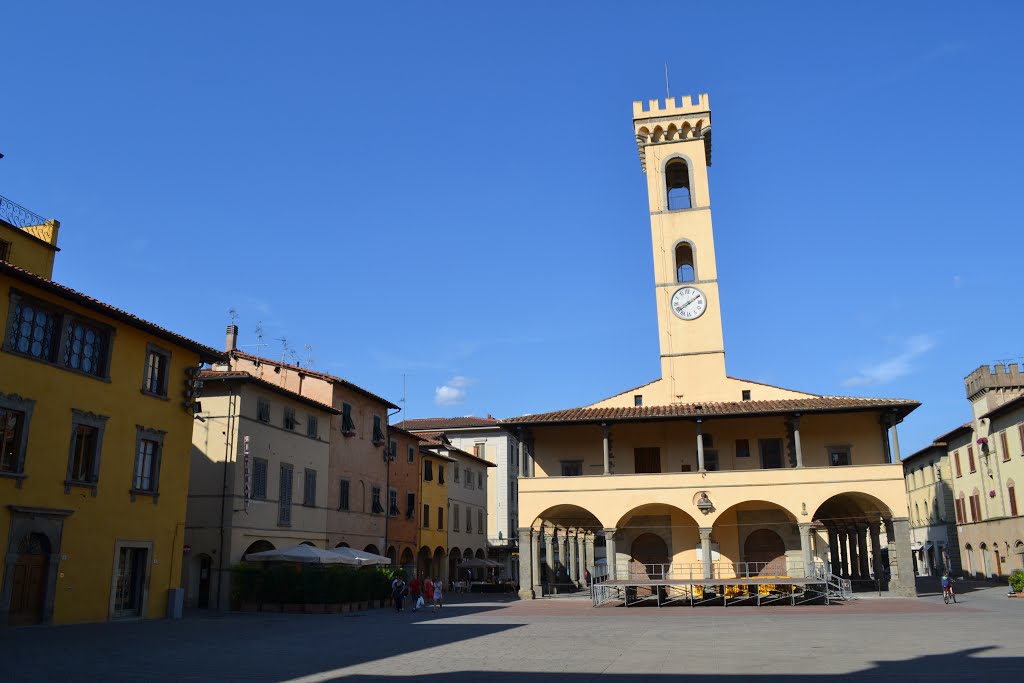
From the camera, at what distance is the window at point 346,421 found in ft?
121

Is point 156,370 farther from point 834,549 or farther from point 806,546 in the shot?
point 834,549

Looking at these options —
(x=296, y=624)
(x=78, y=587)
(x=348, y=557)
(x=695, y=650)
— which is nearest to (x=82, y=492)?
(x=78, y=587)

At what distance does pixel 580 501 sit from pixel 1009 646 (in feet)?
61.9

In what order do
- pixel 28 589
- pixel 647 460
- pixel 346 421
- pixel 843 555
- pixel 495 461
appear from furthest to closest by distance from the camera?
pixel 495 461 → pixel 843 555 → pixel 346 421 → pixel 647 460 → pixel 28 589

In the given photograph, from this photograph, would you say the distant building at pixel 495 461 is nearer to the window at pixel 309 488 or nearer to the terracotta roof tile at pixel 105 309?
the window at pixel 309 488

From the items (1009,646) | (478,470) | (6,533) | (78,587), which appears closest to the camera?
(1009,646)

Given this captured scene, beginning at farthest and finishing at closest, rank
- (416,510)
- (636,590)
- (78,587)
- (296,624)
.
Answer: (416,510) < (636,590) < (296,624) < (78,587)

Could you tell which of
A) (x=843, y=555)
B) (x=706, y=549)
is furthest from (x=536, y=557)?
(x=843, y=555)

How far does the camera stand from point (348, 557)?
2938cm

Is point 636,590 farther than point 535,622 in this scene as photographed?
Yes

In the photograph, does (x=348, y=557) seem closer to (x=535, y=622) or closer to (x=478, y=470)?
(x=535, y=622)

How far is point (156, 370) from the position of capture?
977 inches

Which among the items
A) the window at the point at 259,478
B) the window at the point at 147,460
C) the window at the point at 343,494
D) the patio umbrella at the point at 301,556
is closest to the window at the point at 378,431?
the window at the point at 343,494

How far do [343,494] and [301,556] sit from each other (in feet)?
29.0
